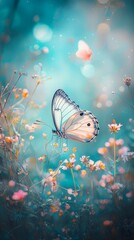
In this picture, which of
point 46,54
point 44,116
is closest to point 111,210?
point 44,116

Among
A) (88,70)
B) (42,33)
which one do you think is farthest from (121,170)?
(42,33)

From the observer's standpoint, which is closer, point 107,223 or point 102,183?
point 107,223

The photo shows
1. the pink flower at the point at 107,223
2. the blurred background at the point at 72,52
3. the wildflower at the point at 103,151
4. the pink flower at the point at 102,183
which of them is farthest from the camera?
the blurred background at the point at 72,52

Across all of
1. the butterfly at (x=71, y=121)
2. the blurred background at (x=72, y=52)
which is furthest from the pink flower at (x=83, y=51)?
the butterfly at (x=71, y=121)

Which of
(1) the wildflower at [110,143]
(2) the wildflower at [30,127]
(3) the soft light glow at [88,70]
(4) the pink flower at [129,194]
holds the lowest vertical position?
(4) the pink flower at [129,194]

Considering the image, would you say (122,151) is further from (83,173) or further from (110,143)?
(83,173)

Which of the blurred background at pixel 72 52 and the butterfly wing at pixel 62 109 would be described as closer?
the butterfly wing at pixel 62 109

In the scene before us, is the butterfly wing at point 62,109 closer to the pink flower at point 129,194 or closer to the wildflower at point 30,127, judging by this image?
the wildflower at point 30,127

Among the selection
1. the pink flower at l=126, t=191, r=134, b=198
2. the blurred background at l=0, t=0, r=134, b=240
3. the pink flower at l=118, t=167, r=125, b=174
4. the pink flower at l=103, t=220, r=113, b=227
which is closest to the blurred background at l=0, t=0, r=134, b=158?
the blurred background at l=0, t=0, r=134, b=240

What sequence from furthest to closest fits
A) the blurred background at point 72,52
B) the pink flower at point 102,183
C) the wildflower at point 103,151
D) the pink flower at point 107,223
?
the blurred background at point 72,52, the wildflower at point 103,151, the pink flower at point 102,183, the pink flower at point 107,223
